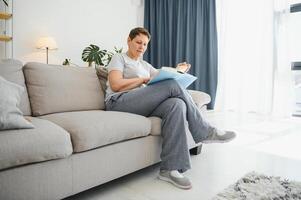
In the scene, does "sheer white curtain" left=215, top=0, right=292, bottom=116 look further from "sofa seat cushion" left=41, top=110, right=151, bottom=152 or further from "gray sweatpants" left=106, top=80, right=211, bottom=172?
"sofa seat cushion" left=41, top=110, right=151, bottom=152

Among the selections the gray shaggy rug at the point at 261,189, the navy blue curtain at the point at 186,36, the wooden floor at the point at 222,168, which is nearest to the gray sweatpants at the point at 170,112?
the wooden floor at the point at 222,168

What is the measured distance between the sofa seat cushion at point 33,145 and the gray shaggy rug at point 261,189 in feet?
2.54

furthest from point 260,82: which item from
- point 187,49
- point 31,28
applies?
point 31,28

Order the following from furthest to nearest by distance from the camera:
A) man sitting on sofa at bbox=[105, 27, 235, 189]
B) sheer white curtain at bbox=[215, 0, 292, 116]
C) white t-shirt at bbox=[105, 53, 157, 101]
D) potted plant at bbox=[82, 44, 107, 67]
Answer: potted plant at bbox=[82, 44, 107, 67], sheer white curtain at bbox=[215, 0, 292, 116], white t-shirt at bbox=[105, 53, 157, 101], man sitting on sofa at bbox=[105, 27, 235, 189]

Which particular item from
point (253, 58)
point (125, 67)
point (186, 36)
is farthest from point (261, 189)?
point (186, 36)

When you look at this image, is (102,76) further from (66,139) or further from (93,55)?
(93,55)

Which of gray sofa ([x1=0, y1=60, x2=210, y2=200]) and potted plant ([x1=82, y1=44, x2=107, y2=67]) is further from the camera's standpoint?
potted plant ([x1=82, y1=44, x2=107, y2=67])

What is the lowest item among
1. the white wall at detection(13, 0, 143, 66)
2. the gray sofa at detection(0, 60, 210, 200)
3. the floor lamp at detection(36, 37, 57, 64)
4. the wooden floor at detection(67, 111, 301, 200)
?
the wooden floor at detection(67, 111, 301, 200)

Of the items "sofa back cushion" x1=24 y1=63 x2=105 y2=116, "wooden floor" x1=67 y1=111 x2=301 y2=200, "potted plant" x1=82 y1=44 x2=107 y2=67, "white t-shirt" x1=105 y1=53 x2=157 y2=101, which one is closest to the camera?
"wooden floor" x1=67 y1=111 x2=301 y2=200

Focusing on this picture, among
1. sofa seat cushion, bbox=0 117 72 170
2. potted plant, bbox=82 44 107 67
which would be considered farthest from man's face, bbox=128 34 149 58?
potted plant, bbox=82 44 107 67

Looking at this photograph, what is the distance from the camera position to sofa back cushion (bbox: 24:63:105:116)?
1.71m

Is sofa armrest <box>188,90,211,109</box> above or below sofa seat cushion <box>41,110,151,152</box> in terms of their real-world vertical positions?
above

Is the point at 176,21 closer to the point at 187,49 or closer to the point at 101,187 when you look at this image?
the point at 187,49

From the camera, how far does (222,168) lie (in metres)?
1.86
